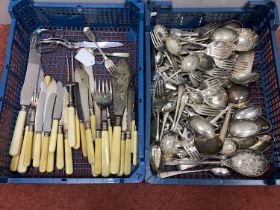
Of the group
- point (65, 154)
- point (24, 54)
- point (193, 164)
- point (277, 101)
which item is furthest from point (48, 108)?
point (277, 101)

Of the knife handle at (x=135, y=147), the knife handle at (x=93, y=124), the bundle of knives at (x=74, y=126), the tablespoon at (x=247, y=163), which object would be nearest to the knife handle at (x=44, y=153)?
the bundle of knives at (x=74, y=126)

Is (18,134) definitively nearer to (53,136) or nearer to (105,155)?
(53,136)

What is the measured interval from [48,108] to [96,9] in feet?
1.04

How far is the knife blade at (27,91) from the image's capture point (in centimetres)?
72

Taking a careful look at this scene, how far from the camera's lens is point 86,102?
0.75 m

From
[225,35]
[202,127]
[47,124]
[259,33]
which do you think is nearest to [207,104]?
[202,127]

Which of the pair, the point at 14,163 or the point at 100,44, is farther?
the point at 100,44

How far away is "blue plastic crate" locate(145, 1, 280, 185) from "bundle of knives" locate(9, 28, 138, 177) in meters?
0.09

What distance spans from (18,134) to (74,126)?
143mm

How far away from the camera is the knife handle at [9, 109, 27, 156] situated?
2.33 feet

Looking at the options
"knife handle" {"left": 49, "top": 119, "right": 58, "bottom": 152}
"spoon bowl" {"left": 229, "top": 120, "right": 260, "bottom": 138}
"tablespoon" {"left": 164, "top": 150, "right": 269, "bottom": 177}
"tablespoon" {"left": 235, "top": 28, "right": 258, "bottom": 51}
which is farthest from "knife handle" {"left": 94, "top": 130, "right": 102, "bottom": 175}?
"tablespoon" {"left": 235, "top": 28, "right": 258, "bottom": 51}

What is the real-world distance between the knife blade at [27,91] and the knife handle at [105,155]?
8.1 inches

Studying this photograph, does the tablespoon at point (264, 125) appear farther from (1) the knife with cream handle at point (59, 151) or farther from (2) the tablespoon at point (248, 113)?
(1) the knife with cream handle at point (59, 151)

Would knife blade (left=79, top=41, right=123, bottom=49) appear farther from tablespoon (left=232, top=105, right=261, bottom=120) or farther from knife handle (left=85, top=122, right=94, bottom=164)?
tablespoon (left=232, top=105, right=261, bottom=120)
